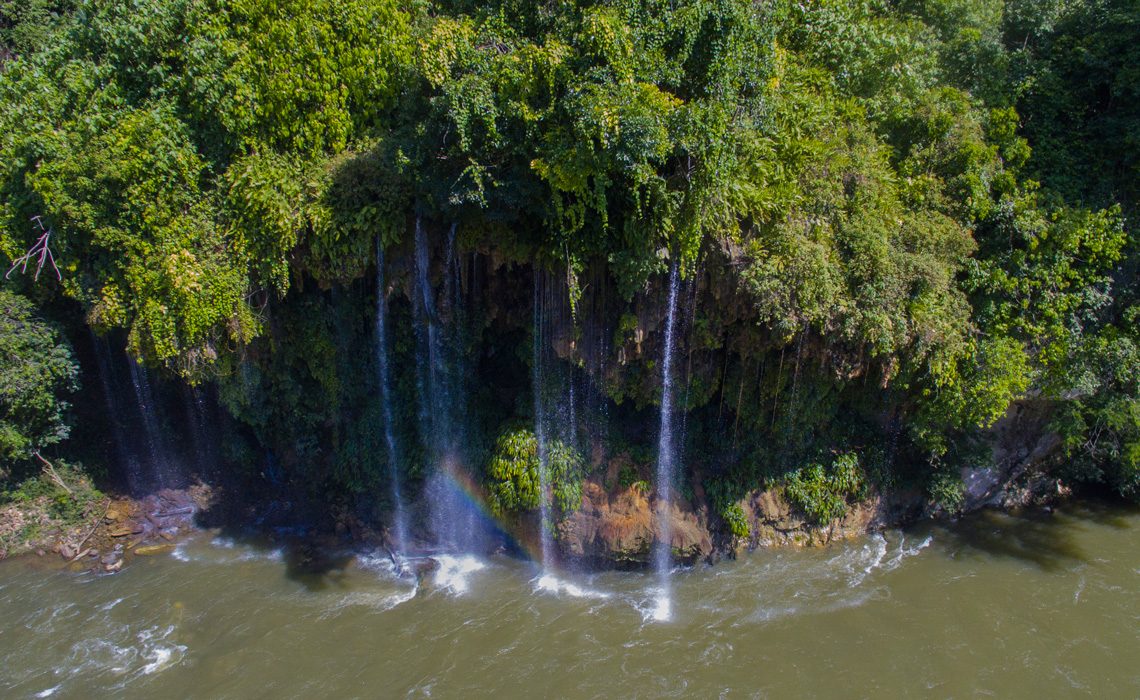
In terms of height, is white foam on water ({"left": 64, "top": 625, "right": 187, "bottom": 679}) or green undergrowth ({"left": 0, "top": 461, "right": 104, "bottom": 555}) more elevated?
green undergrowth ({"left": 0, "top": 461, "right": 104, "bottom": 555})

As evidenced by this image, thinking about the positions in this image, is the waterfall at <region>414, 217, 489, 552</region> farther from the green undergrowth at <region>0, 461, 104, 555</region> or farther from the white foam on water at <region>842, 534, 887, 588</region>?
the green undergrowth at <region>0, 461, 104, 555</region>

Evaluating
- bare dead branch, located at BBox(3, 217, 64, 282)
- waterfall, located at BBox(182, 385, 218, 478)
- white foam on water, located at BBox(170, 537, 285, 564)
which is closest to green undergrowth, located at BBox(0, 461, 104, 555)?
waterfall, located at BBox(182, 385, 218, 478)

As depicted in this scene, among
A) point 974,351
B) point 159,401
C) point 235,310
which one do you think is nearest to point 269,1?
point 235,310

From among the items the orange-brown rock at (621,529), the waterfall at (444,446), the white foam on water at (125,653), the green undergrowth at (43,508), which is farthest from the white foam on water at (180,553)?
the orange-brown rock at (621,529)

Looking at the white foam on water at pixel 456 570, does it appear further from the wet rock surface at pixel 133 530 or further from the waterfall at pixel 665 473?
the wet rock surface at pixel 133 530

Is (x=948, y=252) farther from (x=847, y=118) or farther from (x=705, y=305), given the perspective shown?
(x=705, y=305)

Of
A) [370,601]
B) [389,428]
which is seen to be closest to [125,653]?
[370,601]
